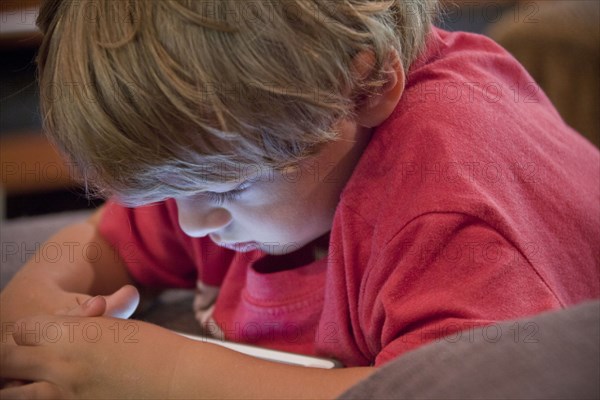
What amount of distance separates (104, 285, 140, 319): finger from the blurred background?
121 millimetres

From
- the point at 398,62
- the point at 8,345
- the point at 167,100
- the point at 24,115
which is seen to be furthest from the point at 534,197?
the point at 24,115

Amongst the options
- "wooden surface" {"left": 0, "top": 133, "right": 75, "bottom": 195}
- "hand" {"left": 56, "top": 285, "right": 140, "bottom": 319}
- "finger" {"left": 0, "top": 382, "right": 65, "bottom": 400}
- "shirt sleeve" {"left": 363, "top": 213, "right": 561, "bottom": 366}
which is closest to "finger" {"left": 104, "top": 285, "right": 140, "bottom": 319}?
"hand" {"left": 56, "top": 285, "right": 140, "bottom": 319}

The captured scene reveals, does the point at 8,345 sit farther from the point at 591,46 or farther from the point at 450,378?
the point at 591,46

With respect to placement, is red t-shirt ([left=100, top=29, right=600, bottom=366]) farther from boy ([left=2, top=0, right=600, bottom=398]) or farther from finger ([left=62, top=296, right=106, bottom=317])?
finger ([left=62, top=296, right=106, bottom=317])

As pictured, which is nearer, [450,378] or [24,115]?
[450,378]

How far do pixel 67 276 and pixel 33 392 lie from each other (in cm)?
24

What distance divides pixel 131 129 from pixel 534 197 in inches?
12.5

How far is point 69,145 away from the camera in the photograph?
53cm

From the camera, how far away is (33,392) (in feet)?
1.75

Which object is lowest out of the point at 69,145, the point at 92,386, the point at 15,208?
the point at 15,208

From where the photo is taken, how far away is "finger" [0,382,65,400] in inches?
20.9

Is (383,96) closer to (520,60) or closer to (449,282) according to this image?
(449,282)

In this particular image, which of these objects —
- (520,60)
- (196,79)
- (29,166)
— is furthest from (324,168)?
(29,166)

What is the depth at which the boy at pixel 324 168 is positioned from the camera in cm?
49
